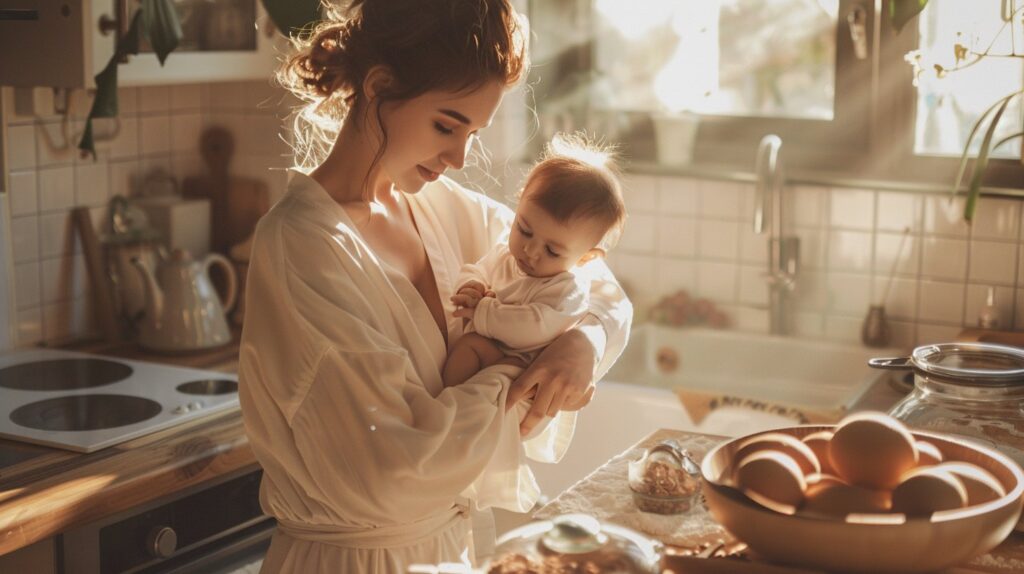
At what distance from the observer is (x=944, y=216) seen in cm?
274

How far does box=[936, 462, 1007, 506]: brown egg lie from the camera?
1.12 m

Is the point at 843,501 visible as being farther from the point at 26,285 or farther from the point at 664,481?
the point at 26,285

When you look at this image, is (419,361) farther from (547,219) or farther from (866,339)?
A: (866,339)

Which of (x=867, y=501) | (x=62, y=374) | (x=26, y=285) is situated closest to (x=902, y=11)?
(x=867, y=501)

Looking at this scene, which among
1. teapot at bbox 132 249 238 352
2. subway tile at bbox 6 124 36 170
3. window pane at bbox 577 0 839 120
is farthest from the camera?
window pane at bbox 577 0 839 120

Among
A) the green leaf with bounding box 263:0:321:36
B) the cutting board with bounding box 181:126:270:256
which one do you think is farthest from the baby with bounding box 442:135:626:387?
the cutting board with bounding box 181:126:270:256

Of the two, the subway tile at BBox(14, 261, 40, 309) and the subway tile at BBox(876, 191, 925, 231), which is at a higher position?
the subway tile at BBox(876, 191, 925, 231)

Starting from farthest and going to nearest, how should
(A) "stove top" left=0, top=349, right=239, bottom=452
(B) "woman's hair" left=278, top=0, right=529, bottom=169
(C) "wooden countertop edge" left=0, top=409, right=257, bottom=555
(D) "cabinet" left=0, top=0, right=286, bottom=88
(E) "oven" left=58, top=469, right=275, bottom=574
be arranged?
(D) "cabinet" left=0, top=0, right=286, bottom=88 < (A) "stove top" left=0, top=349, right=239, bottom=452 < (E) "oven" left=58, top=469, right=275, bottom=574 < (C) "wooden countertop edge" left=0, top=409, right=257, bottom=555 < (B) "woman's hair" left=278, top=0, right=529, bottom=169

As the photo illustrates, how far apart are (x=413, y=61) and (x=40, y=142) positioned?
1.51 m

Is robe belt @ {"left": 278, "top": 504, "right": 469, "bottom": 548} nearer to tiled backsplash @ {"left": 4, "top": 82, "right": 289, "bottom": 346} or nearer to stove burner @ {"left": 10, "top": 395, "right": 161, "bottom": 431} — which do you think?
stove burner @ {"left": 10, "top": 395, "right": 161, "bottom": 431}

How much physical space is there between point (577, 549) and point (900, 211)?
1.96 m

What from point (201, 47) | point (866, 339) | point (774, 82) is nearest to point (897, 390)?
point (866, 339)

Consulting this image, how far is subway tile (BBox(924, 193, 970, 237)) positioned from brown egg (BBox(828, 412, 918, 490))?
170cm

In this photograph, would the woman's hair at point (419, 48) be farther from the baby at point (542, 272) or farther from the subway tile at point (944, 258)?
the subway tile at point (944, 258)
